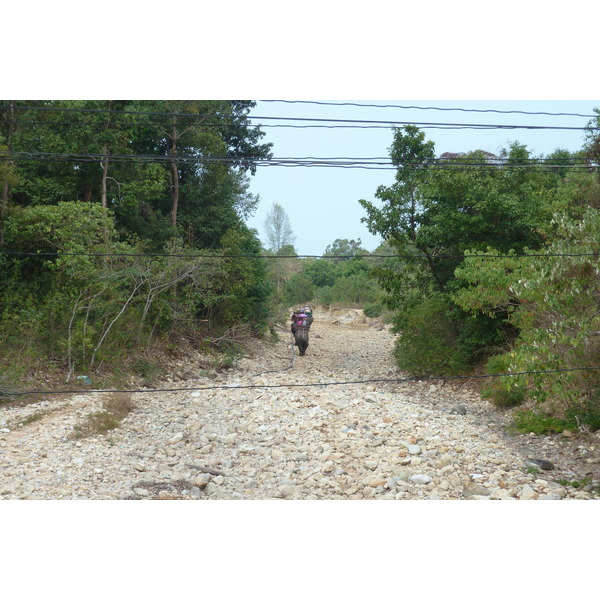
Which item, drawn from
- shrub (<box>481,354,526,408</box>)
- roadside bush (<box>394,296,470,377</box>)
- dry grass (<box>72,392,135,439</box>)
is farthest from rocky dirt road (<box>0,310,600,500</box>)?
roadside bush (<box>394,296,470,377</box>)

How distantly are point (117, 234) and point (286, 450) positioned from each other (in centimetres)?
804

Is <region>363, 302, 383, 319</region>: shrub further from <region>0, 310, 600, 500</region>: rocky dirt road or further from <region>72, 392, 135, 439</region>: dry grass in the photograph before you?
<region>72, 392, 135, 439</region>: dry grass

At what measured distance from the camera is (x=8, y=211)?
13.2 meters

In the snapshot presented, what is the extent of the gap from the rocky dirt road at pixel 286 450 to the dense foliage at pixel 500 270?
114 centimetres

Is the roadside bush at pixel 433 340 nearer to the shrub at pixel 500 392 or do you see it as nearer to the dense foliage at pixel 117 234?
the shrub at pixel 500 392

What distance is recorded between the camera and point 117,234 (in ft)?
49.8

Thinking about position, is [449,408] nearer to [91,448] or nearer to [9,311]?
[91,448]

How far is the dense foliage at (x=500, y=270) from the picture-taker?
797 centimetres

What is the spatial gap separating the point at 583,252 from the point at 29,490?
766 cm

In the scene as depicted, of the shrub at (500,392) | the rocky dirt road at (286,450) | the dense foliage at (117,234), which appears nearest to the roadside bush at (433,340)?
the rocky dirt road at (286,450)

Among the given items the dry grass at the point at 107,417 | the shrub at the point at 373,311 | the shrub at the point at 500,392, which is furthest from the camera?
the shrub at the point at 373,311

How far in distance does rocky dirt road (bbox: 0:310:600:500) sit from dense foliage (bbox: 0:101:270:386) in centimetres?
197

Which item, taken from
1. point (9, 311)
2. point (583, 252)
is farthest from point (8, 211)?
point (583, 252)

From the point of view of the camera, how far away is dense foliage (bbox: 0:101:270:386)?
12.9m
